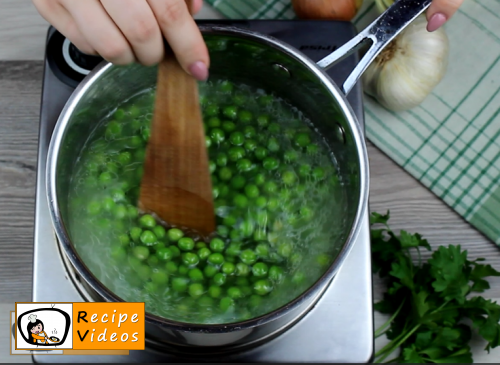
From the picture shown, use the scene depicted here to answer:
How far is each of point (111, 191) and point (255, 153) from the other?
40cm

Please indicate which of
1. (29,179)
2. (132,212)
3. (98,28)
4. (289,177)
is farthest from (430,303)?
(29,179)

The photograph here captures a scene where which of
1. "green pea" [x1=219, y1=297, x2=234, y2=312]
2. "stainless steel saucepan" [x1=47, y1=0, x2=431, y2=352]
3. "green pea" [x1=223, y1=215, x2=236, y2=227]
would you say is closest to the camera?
"stainless steel saucepan" [x1=47, y1=0, x2=431, y2=352]

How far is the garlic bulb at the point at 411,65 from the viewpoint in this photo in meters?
1.52

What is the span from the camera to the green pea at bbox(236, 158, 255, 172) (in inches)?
55.7

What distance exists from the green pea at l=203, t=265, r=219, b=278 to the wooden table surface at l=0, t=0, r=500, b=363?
19.9 inches

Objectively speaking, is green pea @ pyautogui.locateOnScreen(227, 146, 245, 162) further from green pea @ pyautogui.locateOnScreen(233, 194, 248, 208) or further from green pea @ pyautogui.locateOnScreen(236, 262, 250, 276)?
green pea @ pyautogui.locateOnScreen(236, 262, 250, 276)

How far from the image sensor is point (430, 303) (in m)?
1.44

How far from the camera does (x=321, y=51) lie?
4.57ft

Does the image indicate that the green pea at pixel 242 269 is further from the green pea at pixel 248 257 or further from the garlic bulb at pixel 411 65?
the garlic bulb at pixel 411 65

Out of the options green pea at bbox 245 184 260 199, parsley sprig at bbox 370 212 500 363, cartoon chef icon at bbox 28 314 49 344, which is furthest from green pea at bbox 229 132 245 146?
cartoon chef icon at bbox 28 314 49 344

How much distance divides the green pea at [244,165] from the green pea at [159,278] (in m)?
0.35

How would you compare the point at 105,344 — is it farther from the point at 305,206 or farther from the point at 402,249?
the point at 402,249

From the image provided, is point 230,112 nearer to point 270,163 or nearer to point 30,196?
point 270,163

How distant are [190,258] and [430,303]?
2.24ft
